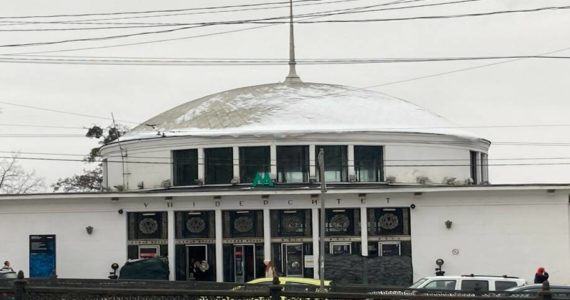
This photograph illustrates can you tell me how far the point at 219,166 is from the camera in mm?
51812

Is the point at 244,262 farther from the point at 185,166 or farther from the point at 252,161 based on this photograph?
the point at 185,166

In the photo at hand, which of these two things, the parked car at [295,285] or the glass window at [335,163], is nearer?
the parked car at [295,285]

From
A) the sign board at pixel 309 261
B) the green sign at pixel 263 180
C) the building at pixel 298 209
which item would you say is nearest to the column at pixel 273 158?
the building at pixel 298 209

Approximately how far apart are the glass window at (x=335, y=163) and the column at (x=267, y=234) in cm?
389

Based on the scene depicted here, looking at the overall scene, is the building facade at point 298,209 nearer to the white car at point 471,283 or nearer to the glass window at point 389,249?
the glass window at point 389,249

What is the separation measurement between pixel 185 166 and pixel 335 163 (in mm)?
7095

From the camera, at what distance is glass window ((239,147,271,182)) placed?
51188mm

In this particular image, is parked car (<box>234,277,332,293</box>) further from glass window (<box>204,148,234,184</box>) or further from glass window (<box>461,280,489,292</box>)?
glass window (<box>204,148,234,184</box>)

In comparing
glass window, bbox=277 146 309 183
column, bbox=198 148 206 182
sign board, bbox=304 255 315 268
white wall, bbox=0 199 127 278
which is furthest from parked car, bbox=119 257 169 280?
glass window, bbox=277 146 309 183

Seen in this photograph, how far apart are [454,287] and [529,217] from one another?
19.4 metres

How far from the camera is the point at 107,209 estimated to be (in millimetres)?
50375

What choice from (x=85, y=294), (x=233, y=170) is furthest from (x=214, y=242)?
(x=85, y=294)

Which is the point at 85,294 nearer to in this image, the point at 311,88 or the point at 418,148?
the point at 418,148

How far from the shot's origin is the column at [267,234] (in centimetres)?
→ 4847
